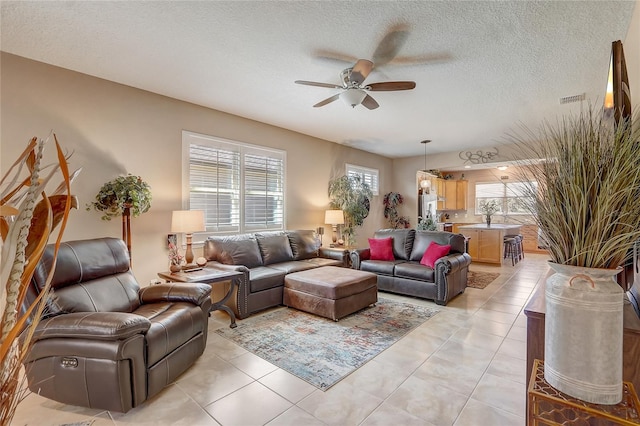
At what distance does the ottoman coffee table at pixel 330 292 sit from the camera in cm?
343

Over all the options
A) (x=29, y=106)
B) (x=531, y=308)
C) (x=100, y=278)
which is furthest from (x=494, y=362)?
(x=29, y=106)

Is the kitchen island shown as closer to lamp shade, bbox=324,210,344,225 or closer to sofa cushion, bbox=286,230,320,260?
lamp shade, bbox=324,210,344,225

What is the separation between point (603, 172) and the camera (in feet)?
3.53

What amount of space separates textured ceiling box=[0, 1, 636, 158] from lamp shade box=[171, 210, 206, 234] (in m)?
1.52

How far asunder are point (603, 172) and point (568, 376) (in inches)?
29.9

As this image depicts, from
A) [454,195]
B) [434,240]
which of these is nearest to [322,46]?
[434,240]


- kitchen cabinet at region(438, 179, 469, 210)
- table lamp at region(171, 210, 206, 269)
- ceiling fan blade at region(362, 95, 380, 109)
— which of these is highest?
ceiling fan blade at region(362, 95, 380, 109)

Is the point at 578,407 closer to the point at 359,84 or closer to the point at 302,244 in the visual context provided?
the point at 359,84

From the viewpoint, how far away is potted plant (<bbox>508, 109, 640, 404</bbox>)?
1046 millimetres

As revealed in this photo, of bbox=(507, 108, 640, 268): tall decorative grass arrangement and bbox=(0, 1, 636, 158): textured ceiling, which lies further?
bbox=(0, 1, 636, 158): textured ceiling

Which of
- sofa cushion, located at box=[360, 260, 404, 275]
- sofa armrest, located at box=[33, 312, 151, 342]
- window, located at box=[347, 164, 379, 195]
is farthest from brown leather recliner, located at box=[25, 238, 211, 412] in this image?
window, located at box=[347, 164, 379, 195]

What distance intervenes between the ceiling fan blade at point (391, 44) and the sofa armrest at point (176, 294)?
2.71 metres

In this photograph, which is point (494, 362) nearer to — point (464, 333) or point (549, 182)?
point (464, 333)

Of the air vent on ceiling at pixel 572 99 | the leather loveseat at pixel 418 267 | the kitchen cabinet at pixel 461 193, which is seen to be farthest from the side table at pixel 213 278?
the kitchen cabinet at pixel 461 193
